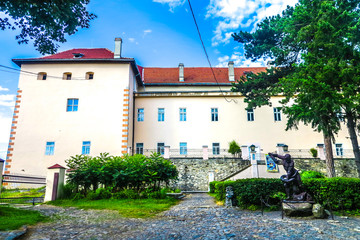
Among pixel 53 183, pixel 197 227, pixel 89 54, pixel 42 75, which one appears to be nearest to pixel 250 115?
pixel 89 54

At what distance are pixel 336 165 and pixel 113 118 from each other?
18.5 meters

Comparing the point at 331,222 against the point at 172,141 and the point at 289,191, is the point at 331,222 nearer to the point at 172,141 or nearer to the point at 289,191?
the point at 289,191

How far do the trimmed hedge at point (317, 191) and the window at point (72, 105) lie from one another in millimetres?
16416

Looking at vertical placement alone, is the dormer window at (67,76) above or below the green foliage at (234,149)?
above

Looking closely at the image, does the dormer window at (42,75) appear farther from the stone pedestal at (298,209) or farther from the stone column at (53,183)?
the stone pedestal at (298,209)

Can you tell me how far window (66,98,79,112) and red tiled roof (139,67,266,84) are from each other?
8298 millimetres

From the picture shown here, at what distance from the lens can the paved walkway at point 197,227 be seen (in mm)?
5113

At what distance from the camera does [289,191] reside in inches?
302

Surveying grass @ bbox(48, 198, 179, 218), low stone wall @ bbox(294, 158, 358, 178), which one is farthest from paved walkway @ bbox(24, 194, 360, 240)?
low stone wall @ bbox(294, 158, 358, 178)

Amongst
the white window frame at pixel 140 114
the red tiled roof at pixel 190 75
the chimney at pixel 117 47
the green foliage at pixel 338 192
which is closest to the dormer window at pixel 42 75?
the chimney at pixel 117 47

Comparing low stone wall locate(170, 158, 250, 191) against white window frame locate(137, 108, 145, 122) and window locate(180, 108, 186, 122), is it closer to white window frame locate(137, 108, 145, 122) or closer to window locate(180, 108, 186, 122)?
window locate(180, 108, 186, 122)

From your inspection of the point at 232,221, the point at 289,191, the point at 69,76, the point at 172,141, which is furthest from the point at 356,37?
the point at 69,76

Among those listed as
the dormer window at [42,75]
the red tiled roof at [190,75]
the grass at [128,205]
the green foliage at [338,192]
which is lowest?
the grass at [128,205]

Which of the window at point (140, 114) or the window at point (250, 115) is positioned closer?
the window at point (140, 114)
